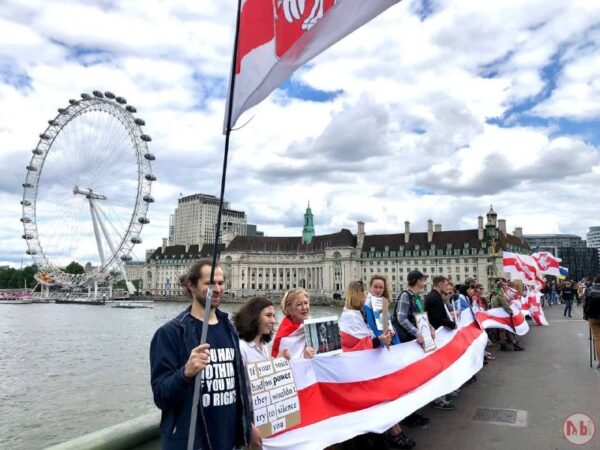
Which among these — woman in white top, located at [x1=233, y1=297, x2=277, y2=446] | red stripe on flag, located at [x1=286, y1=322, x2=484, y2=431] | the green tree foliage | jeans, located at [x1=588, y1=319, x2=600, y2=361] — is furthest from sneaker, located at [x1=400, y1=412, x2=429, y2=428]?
the green tree foliage

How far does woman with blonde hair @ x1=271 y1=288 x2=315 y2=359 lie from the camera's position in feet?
16.7

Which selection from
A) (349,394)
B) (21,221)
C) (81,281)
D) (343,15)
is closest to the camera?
(343,15)

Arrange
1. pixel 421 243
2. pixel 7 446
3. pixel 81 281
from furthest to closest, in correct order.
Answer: pixel 421 243 → pixel 81 281 → pixel 7 446

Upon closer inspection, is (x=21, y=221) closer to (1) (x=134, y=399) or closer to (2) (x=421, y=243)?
(1) (x=134, y=399)

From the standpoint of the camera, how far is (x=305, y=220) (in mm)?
141875

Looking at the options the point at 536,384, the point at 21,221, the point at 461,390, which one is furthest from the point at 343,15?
the point at 21,221

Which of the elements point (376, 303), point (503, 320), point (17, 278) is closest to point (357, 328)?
point (376, 303)

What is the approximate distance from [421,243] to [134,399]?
350ft

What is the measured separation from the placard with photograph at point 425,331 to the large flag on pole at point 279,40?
4922 mm

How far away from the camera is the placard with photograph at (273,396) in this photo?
3.98 metres

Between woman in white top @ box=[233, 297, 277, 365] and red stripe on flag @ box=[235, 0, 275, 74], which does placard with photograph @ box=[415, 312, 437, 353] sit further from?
red stripe on flag @ box=[235, 0, 275, 74]

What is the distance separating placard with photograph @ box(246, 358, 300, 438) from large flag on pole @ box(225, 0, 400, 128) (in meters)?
2.15

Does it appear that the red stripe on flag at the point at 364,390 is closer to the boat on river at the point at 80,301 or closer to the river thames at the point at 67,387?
the river thames at the point at 67,387

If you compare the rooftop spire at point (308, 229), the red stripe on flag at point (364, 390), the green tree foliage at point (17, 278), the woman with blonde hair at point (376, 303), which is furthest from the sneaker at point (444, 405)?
the green tree foliage at point (17, 278)
